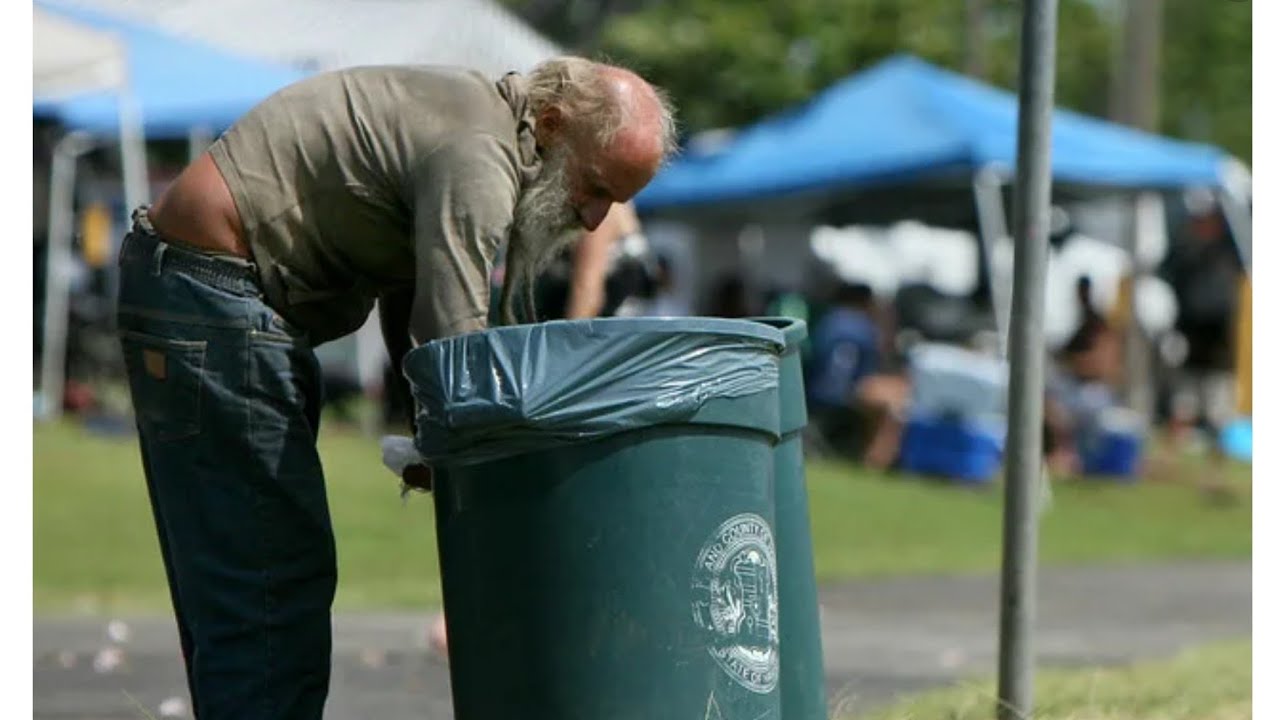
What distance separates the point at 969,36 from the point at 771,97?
137 inches

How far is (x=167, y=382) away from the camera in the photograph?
4188 mm

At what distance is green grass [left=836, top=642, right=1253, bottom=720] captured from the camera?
573cm

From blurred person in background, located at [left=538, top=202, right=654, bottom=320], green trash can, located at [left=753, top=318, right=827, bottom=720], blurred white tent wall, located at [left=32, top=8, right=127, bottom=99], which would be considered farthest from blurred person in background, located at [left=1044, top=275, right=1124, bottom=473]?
green trash can, located at [left=753, top=318, right=827, bottom=720]

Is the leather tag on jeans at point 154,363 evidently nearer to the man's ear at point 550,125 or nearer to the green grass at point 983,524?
the man's ear at point 550,125

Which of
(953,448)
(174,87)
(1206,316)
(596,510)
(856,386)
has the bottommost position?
(953,448)

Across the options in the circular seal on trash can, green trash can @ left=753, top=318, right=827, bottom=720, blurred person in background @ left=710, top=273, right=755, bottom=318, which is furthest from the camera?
blurred person in background @ left=710, top=273, right=755, bottom=318

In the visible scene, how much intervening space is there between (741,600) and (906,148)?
13410mm

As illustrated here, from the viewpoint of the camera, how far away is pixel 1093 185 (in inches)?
705

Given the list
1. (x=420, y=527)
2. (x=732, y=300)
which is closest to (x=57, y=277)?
(x=732, y=300)

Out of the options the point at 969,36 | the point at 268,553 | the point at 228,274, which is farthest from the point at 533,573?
the point at 969,36

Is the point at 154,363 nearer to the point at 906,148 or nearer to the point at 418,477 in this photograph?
the point at 418,477

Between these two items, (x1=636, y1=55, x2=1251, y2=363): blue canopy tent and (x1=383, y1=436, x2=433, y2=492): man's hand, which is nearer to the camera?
(x1=383, y1=436, x2=433, y2=492): man's hand

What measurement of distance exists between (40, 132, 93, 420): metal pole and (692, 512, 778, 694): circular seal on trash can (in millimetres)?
12595

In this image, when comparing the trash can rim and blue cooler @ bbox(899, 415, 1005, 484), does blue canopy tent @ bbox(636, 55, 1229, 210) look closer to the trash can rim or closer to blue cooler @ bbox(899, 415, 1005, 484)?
blue cooler @ bbox(899, 415, 1005, 484)
